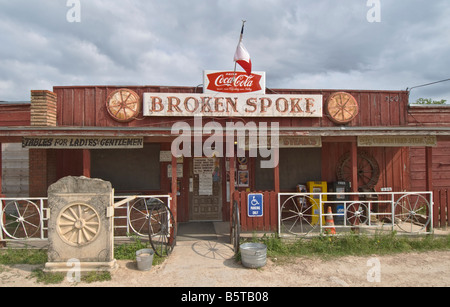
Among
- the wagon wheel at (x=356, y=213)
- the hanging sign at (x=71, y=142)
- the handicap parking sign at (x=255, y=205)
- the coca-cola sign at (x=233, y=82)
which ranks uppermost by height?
the coca-cola sign at (x=233, y=82)

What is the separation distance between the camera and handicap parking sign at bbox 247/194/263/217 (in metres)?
7.06

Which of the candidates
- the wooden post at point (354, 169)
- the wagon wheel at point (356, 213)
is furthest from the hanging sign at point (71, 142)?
the wagon wheel at point (356, 213)

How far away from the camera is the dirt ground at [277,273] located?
5008mm

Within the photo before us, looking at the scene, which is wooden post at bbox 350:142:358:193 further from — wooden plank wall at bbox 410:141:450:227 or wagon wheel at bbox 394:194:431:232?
wooden plank wall at bbox 410:141:450:227

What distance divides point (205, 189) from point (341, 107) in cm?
549

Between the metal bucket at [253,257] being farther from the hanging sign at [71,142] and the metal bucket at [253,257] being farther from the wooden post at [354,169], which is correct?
the hanging sign at [71,142]

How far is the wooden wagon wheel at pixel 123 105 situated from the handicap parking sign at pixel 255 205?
4717 mm

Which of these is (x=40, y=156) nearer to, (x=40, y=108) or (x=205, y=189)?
(x=40, y=108)

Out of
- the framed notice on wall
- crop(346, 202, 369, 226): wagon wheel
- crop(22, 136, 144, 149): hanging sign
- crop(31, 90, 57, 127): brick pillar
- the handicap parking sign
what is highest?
crop(31, 90, 57, 127): brick pillar

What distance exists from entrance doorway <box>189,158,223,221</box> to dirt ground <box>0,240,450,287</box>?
321cm

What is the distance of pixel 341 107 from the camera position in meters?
9.70

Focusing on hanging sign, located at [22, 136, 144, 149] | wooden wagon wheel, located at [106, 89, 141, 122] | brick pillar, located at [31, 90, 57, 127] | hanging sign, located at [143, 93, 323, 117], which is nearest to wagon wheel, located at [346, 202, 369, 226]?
hanging sign, located at [143, 93, 323, 117]

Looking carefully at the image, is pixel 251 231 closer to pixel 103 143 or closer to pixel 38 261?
pixel 103 143
